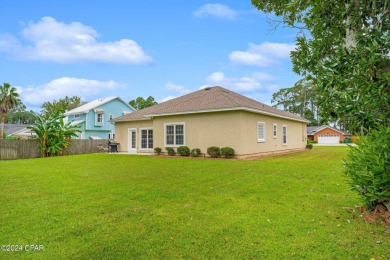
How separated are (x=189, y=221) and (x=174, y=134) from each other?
13.8 metres

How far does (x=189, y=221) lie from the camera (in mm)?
4613

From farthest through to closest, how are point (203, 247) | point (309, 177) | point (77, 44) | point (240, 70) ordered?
1. point (240, 70)
2. point (77, 44)
3. point (309, 177)
4. point (203, 247)

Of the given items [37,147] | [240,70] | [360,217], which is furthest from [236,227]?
[37,147]

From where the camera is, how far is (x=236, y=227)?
14.1 ft

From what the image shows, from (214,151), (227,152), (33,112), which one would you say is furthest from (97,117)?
(227,152)

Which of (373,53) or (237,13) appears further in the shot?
(237,13)

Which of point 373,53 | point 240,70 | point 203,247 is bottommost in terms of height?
point 203,247

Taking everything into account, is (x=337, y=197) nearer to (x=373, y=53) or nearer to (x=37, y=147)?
(x=373, y=53)

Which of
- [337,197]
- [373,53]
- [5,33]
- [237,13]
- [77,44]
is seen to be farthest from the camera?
[77,44]

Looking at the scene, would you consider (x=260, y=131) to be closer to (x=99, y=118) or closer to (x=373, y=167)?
(x=373, y=167)

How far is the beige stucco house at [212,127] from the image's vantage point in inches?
623

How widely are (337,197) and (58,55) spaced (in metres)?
19.5
